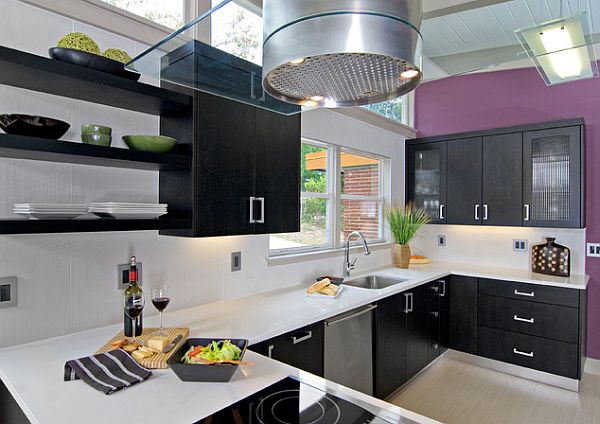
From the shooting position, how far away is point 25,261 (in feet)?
5.56

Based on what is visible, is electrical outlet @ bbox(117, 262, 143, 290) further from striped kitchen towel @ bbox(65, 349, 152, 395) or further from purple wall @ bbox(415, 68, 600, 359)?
purple wall @ bbox(415, 68, 600, 359)

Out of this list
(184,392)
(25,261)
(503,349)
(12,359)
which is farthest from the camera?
(503,349)

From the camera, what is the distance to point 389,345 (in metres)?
2.92

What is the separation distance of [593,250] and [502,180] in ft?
3.29

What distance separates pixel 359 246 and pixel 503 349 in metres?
1.58

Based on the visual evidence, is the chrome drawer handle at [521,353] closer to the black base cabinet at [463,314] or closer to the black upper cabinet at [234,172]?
the black base cabinet at [463,314]

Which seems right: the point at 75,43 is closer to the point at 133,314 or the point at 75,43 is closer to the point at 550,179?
the point at 133,314

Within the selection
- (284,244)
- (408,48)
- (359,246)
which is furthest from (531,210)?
(408,48)

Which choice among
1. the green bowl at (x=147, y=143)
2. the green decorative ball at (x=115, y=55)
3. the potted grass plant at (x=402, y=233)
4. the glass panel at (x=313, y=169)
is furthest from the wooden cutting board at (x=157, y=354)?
the potted grass plant at (x=402, y=233)

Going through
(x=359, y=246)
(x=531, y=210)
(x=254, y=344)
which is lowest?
(x=254, y=344)

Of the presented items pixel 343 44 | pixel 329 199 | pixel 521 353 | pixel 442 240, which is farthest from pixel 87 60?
pixel 442 240

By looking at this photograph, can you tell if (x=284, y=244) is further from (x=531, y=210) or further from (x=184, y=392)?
(x=531, y=210)

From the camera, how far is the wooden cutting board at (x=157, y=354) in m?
1.46

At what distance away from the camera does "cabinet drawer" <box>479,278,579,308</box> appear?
3.21m
